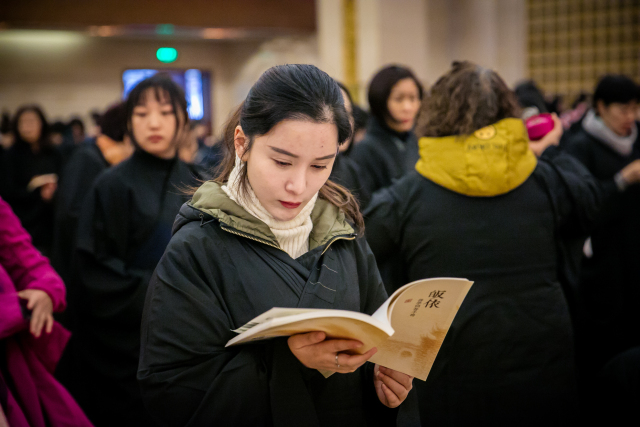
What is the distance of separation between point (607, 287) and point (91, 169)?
3901 mm

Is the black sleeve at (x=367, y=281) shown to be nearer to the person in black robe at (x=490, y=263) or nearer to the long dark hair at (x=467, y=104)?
the person in black robe at (x=490, y=263)

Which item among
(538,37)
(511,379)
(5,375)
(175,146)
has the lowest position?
(511,379)

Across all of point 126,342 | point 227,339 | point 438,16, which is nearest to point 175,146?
point 126,342

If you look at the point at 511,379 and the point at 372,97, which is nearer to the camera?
the point at 511,379

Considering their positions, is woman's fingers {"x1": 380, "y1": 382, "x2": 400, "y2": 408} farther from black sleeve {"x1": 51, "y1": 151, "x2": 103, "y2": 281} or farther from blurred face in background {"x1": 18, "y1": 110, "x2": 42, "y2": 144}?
blurred face in background {"x1": 18, "y1": 110, "x2": 42, "y2": 144}

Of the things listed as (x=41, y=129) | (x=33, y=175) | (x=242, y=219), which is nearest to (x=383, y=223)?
(x=242, y=219)

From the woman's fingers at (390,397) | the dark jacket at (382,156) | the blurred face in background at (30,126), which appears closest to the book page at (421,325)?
the woman's fingers at (390,397)

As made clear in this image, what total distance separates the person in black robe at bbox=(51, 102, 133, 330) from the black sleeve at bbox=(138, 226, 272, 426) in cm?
315

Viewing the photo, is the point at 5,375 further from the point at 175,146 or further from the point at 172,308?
the point at 175,146

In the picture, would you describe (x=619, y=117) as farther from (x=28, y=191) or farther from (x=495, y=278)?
(x=28, y=191)

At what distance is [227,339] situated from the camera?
1.45m

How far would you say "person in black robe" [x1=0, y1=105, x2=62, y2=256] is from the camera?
6096 mm

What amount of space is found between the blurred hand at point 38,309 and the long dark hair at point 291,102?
3.44ft

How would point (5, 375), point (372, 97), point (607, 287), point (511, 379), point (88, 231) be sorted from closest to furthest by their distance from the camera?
point (5, 375)
point (511, 379)
point (88, 231)
point (372, 97)
point (607, 287)
